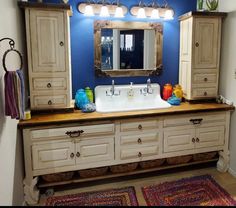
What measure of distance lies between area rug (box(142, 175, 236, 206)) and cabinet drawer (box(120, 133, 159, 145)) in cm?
46

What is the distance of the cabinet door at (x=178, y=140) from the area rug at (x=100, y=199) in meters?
0.58

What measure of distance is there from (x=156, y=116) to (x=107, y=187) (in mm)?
877

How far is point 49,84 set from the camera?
223cm

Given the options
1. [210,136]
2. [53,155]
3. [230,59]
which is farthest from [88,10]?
[210,136]

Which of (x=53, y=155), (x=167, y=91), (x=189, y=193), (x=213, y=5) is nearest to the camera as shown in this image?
(x=53, y=155)

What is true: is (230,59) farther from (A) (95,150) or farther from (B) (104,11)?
(A) (95,150)

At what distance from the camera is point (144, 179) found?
8.21ft

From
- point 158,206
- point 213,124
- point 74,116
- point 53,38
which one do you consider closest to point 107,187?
point 158,206

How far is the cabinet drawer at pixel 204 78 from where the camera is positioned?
2.64 metres

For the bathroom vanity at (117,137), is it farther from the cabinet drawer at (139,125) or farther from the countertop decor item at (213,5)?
the countertop decor item at (213,5)

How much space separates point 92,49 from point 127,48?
39 cm

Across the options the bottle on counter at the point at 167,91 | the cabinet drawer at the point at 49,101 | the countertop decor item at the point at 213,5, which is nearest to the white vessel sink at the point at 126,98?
the bottle on counter at the point at 167,91

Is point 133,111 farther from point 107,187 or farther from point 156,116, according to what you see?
point 107,187

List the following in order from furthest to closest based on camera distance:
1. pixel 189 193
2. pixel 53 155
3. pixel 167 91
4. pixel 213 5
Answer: pixel 167 91, pixel 213 5, pixel 189 193, pixel 53 155
